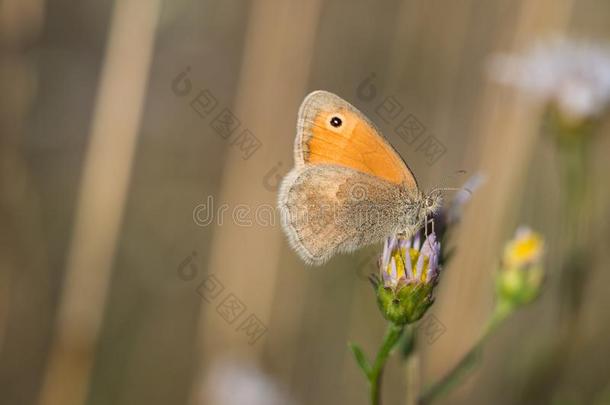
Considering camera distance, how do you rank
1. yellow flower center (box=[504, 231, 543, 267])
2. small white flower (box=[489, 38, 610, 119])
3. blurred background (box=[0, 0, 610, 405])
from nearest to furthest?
yellow flower center (box=[504, 231, 543, 267]) < blurred background (box=[0, 0, 610, 405]) < small white flower (box=[489, 38, 610, 119])

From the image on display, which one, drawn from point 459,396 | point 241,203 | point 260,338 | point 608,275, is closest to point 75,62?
point 241,203

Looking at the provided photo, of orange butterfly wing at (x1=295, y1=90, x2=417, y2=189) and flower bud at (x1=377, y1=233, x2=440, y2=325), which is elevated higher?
orange butterfly wing at (x1=295, y1=90, x2=417, y2=189)

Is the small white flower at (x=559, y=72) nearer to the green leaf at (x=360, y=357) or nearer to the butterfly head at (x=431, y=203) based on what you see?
the butterfly head at (x=431, y=203)

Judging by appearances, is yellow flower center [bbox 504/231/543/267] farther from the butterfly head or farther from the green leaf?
the green leaf

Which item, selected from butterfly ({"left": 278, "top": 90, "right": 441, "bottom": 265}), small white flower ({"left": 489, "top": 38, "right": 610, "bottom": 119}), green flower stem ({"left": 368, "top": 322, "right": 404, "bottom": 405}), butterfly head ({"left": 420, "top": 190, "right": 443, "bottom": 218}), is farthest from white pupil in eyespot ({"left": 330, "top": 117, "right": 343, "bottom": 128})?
small white flower ({"left": 489, "top": 38, "right": 610, "bottom": 119})

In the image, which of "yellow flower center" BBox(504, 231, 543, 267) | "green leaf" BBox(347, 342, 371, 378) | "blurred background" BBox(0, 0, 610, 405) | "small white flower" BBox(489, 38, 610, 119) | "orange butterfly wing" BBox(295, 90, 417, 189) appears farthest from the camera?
"small white flower" BBox(489, 38, 610, 119)

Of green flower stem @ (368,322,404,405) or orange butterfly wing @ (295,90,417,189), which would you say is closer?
green flower stem @ (368,322,404,405)

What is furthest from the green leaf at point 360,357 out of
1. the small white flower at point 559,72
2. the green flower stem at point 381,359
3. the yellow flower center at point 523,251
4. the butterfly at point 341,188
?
the small white flower at point 559,72

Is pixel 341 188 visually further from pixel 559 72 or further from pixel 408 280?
pixel 559 72
